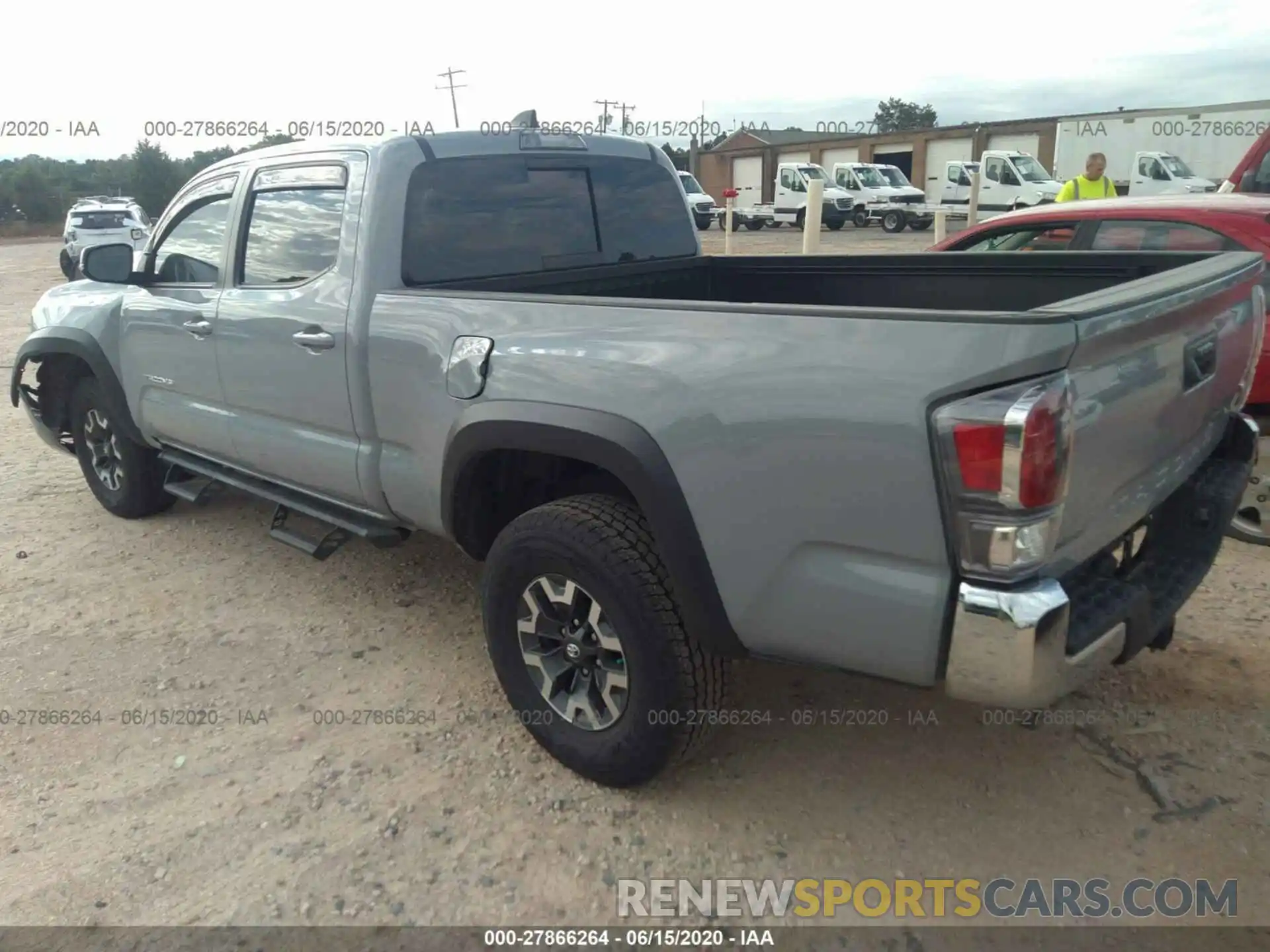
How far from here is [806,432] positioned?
6.96 feet

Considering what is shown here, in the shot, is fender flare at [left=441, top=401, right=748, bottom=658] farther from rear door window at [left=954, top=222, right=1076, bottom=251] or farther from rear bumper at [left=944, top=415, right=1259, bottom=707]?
rear door window at [left=954, top=222, right=1076, bottom=251]

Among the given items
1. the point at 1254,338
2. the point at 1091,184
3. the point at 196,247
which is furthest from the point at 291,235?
the point at 1091,184

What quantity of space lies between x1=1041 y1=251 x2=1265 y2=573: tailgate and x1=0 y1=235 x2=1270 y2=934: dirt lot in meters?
0.91

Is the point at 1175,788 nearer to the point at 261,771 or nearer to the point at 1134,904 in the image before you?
the point at 1134,904

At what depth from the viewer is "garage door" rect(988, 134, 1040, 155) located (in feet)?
99.9

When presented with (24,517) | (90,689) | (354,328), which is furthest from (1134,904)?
(24,517)

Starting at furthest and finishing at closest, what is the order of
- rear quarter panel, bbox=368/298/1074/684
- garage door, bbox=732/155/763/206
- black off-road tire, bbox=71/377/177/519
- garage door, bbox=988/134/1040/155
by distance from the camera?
1. garage door, bbox=732/155/763/206
2. garage door, bbox=988/134/1040/155
3. black off-road tire, bbox=71/377/177/519
4. rear quarter panel, bbox=368/298/1074/684

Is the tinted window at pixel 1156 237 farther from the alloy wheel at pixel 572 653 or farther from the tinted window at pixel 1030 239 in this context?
the alloy wheel at pixel 572 653

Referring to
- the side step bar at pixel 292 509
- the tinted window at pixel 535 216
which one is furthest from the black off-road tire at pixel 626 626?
the tinted window at pixel 535 216

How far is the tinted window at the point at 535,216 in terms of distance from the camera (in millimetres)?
3332

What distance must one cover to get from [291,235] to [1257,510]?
4.25 m

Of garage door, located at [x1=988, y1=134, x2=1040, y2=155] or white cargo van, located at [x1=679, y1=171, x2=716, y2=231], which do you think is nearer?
white cargo van, located at [x1=679, y1=171, x2=716, y2=231]

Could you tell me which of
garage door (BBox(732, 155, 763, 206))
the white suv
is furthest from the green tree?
the white suv

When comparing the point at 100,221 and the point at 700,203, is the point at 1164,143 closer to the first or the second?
the point at 700,203
